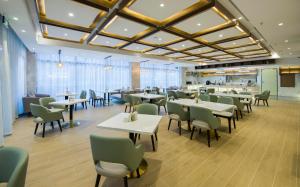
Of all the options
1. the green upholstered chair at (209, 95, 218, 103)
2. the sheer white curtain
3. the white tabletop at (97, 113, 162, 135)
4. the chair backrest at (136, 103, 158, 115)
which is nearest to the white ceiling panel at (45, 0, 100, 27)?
the chair backrest at (136, 103, 158, 115)

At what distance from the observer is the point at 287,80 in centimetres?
1202

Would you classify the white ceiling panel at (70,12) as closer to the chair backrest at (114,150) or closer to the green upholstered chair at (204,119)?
the chair backrest at (114,150)

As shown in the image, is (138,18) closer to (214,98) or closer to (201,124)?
(201,124)

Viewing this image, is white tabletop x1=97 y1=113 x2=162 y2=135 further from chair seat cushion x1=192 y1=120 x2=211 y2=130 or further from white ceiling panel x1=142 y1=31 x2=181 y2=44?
white ceiling panel x1=142 y1=31 x2=181 y2=44

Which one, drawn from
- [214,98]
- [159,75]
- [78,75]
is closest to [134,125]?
[214,98]

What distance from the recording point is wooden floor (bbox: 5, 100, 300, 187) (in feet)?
7.55

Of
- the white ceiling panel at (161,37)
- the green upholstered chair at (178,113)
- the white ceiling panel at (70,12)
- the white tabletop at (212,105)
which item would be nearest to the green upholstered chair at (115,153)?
the green upholstered chair at (178,113)

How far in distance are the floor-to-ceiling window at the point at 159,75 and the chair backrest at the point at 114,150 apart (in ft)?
37.7

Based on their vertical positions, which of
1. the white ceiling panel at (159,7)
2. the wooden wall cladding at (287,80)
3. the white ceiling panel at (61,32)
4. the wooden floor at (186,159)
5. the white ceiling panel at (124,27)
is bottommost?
the wooden floor at (186,159)

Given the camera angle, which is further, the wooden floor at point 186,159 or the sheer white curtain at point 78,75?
the sheer white curtain at point 78,75

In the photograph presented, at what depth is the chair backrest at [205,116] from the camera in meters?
3.38

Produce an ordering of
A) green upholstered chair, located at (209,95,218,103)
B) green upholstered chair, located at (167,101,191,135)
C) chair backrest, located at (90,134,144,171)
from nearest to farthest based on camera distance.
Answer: chair backrest, located at (90,134,144,171) < green upholstered chair, located at (167,101,191,135) < green upholstered chair, located at (209,95,218,103)

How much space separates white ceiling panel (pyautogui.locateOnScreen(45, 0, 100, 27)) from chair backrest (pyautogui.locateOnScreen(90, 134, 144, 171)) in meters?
3.24

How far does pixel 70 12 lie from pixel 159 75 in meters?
11.4
